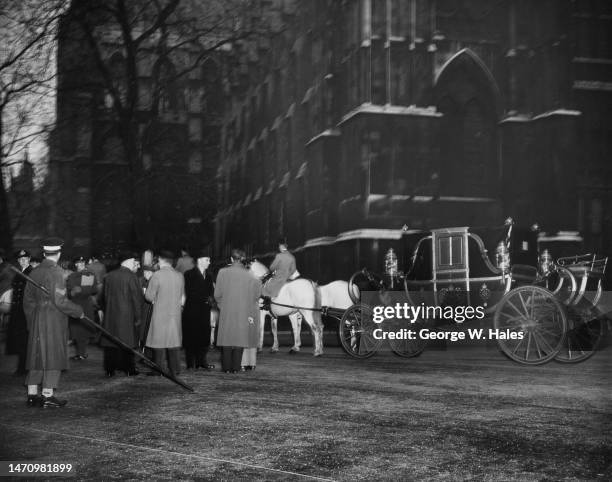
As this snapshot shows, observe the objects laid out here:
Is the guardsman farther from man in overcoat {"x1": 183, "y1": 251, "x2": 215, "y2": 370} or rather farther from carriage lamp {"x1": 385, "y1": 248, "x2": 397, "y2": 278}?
carriage lamp {"x1": 385, "y1": 248, "x2": 397, "y2": 278}

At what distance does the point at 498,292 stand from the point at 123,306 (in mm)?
3944

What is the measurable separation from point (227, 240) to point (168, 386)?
2817 millimetres

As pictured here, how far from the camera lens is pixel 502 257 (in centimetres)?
998

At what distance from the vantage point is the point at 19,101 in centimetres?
912

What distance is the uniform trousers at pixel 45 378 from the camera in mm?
6832

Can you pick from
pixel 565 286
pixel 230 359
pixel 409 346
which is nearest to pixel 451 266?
pixel 409 346

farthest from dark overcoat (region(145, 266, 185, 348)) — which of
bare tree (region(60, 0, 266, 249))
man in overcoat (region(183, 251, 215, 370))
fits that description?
bare tree (region(60, 0, 266, 249))

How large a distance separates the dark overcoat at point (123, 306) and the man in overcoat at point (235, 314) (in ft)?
2.84

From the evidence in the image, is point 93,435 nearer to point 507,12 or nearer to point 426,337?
point 426,337

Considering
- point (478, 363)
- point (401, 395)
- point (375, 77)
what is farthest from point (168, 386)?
point (375, 77)

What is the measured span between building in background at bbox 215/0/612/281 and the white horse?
29 centimetres

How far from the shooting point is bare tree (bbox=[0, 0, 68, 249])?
8492 mm

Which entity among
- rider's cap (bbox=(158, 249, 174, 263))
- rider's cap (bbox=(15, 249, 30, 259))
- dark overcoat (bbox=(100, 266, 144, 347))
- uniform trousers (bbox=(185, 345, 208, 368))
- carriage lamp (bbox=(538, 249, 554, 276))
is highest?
rider's cap (bbox=(15, 249, 30, 259))

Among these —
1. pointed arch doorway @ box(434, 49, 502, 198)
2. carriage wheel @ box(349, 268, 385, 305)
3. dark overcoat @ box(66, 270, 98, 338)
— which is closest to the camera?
pointed arch doorway @ box(434, 49, 502, 198)
